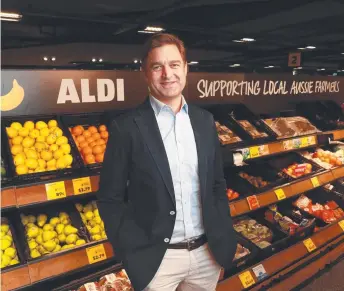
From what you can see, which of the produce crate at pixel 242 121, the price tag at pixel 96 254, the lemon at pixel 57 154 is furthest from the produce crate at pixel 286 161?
the lemon at pixel 57 154

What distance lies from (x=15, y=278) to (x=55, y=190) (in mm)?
458

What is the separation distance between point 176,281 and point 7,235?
98cm

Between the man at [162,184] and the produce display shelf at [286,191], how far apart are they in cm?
98

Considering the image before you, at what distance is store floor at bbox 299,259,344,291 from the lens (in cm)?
283

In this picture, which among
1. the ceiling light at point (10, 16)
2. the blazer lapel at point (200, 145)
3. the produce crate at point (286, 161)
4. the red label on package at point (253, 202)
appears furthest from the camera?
the ceiling light at point (10, 16)

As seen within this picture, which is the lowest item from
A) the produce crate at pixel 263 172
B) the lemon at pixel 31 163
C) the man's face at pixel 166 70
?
the produce crate at pixel 263 172

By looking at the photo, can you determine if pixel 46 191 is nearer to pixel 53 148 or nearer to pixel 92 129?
pixel 53 148

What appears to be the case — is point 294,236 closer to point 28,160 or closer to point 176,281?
point 176,281

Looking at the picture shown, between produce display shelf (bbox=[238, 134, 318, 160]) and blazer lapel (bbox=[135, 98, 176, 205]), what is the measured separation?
1226 millimetres

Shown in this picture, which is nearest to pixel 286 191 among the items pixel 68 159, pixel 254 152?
pixel 254 152

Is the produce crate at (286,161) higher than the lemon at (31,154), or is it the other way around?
the lemon at (31,154)

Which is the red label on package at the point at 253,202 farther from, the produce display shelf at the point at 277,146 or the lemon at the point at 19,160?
the lemon at the point at 19,160

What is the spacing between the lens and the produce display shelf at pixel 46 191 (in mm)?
1659

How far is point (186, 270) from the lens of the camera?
4.86 ft
